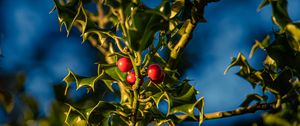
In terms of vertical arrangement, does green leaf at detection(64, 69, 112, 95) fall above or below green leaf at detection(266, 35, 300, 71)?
below

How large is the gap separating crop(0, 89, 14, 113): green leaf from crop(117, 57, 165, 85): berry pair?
0.96ft

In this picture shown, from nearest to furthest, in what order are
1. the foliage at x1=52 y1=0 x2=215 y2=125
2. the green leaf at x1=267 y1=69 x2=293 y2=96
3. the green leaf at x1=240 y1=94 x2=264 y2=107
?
1. the foliage at x1=52 y1=0 x2=215 y2=125
2. the green leaf at x1=267 y1=69 x2=293 y2=96
3. the green leaf at x1=240 y1=94 x2=264 y2=107

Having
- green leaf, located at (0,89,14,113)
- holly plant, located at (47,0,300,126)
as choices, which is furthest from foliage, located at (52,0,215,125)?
green leaf, located at (0,89,14,113)

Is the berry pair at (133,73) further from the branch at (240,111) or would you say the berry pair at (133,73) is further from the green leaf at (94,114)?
the branch at (240,111)

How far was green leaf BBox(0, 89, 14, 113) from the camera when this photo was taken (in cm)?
140

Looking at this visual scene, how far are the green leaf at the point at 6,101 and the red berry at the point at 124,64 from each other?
11.3 inches

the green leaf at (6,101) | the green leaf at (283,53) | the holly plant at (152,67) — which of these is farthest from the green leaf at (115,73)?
the green leaf at (283,53)

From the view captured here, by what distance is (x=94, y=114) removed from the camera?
1.41 meters

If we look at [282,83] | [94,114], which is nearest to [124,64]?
[94,114]

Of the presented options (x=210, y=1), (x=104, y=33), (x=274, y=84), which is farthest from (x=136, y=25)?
(x=274, y=84)

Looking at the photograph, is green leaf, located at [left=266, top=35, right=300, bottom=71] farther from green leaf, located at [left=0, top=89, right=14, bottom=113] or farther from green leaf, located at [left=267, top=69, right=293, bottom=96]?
green leaf, located at [left=0, top=89, right=14, bottom=113]

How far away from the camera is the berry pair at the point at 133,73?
1367mm

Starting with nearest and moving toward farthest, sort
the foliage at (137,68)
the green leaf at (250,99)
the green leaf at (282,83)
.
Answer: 1. the foliage at (137,68)
2. the green leaf at (282,83)
3. the green leaf at (250,99)

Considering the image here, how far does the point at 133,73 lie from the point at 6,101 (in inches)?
15.9
